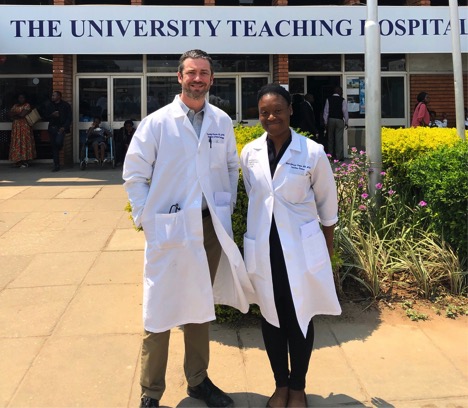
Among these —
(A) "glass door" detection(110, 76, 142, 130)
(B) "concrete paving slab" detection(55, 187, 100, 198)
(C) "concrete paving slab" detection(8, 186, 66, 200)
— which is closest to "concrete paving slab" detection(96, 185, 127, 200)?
(B) "concrete paving slab" detection(55, 187, 100, 198)

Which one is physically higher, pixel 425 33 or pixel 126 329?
pixel 425 33

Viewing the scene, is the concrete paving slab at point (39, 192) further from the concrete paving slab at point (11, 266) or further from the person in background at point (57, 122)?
the concrete paving slab at point (11, 266)

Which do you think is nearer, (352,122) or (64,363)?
(64,363)

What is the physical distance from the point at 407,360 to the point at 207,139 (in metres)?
2.08

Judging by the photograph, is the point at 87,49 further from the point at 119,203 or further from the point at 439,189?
the point at 439,189

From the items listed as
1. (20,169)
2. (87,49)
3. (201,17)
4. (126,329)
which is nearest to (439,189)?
(126,329)

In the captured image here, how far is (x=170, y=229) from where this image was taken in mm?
2645

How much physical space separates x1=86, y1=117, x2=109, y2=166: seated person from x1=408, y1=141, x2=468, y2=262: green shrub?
31.0ft

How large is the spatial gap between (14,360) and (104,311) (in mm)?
913

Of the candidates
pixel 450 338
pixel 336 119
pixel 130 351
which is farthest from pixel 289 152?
pixel 336 119

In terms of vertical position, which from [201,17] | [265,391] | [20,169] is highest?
[201,17]

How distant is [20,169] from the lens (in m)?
12.4

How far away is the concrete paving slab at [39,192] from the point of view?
8.98 m

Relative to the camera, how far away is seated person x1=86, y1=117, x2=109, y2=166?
1263 centimetres
